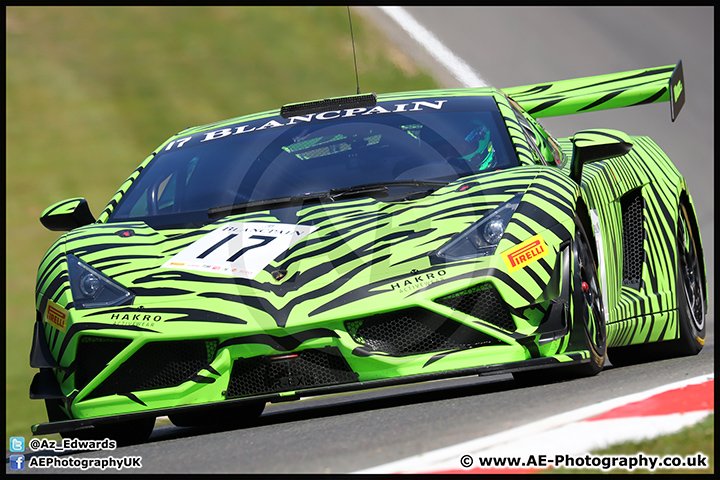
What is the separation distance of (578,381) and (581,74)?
51.1ft

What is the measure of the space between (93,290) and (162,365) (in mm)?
464

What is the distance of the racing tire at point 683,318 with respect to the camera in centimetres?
545

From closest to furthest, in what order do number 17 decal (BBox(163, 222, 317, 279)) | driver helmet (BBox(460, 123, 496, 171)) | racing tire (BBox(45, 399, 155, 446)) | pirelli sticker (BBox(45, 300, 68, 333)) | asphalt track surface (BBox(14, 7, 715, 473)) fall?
asphalt track surface (BBox(14, 7, 715, 473))
number 17 decal (BBox(163, 222, 317, 279))
pirelli sticker (BBox(45, 300, 68, 333))
racing tire (BBox(45, 399, 155, 446))
driver helmet (BBox(460, 123, 496, 171))

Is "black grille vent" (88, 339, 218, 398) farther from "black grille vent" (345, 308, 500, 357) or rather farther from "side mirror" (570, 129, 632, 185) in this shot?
"side mirror" (570, 129, 632, 185)

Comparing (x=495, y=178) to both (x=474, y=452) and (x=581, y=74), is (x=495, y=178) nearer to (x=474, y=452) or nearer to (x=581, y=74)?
(x=474, y=452)

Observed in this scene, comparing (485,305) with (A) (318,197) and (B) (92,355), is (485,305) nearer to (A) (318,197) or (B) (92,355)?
(A) (318,197)

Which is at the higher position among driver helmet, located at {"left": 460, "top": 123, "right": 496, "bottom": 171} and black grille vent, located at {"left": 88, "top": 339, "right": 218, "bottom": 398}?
driver helmet, located at {"left": 460, "top": 123, "right": 496, "bottom": 171}

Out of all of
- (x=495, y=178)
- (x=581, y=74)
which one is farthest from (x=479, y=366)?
(x=581, y=74)

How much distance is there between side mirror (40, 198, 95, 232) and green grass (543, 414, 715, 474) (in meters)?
3.26

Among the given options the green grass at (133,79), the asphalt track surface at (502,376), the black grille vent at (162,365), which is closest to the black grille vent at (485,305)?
the asphalt track surface at (502,376)

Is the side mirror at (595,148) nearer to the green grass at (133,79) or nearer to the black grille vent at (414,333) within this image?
the black grille vent at (414,333)

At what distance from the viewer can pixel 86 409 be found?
13.0 feet

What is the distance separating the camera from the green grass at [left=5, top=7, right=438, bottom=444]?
16.6 m

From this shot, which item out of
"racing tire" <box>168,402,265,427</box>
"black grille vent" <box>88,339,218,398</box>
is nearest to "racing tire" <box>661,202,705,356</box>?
"racing tire" <box>168,402,265,427</box>
